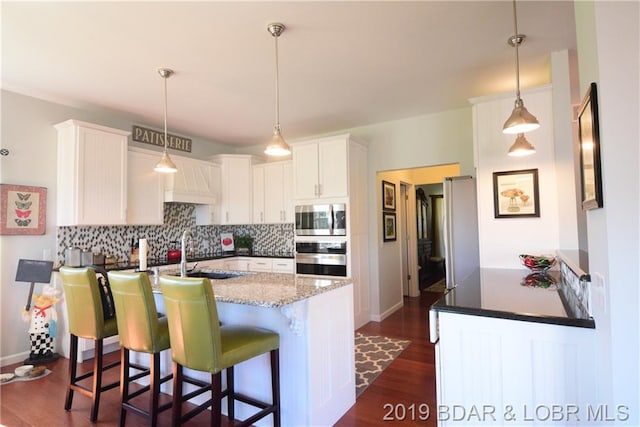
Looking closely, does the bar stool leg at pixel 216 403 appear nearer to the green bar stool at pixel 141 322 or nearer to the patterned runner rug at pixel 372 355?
the green bar stool at pixel 141 322

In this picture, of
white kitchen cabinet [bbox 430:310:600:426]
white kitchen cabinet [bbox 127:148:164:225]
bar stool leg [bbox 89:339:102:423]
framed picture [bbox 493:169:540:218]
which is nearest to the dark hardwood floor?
bar stool leg [bbox 89:339:102:423]

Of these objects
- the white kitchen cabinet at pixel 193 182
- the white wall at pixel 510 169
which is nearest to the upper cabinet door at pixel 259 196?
the white kitchen cabinet at pixel 193 182

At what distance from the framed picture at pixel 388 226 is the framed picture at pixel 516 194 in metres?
2.04

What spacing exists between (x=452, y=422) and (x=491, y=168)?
216 cm

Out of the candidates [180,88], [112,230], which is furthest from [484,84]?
[112,230]

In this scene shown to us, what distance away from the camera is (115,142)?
3836 millimetres

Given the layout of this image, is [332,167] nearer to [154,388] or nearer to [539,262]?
[539,262]

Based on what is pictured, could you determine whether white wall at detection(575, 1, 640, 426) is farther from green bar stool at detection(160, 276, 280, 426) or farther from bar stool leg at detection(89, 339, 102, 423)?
bar stool leg at detection(89, 339, 102, 423)

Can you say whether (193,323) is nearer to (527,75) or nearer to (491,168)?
(491,168)

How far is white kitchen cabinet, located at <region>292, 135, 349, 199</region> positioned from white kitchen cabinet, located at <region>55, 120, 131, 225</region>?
215 centimetres

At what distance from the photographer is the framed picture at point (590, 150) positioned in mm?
1221

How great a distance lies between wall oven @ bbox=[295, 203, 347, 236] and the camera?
423 cm

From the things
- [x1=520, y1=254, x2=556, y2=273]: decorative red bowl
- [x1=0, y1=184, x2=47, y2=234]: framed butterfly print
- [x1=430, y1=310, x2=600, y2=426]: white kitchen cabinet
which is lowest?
[x1=430, y1=310, x2=600, y2=426]: white kitchen cabinet

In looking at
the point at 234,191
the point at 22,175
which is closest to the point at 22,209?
the point at 22,175
